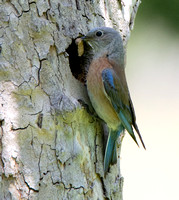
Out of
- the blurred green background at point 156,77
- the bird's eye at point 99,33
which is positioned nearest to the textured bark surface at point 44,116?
the bird's eye at point 99,33

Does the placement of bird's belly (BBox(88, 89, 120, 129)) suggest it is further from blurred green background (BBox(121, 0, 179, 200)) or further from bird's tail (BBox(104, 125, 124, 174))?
blurred green background (BBox(121, 0, 179, 200))

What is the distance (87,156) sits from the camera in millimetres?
4145

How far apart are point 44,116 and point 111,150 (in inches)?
35.9

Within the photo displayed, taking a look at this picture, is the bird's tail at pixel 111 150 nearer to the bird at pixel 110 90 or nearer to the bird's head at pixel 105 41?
the bird at pixel 110 90

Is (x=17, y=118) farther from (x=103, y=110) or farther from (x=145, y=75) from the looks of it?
(x=145, y=75)

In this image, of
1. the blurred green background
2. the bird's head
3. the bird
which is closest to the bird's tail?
the bird

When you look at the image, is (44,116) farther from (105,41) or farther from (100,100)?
(105,41)

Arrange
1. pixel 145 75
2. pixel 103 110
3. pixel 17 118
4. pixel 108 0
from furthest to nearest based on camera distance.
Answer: pixel 145 75, pixel 108 0, pixel 103 110, pixel 17 118

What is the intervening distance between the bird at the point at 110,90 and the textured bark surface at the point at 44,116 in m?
0.18

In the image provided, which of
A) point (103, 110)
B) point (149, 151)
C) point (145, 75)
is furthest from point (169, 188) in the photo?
point (103, 110)

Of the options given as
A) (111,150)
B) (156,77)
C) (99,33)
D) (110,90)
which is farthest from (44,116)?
(156,77)

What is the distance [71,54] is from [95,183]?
1.43 metres

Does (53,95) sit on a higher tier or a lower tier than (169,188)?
lower

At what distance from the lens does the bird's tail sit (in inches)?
169
